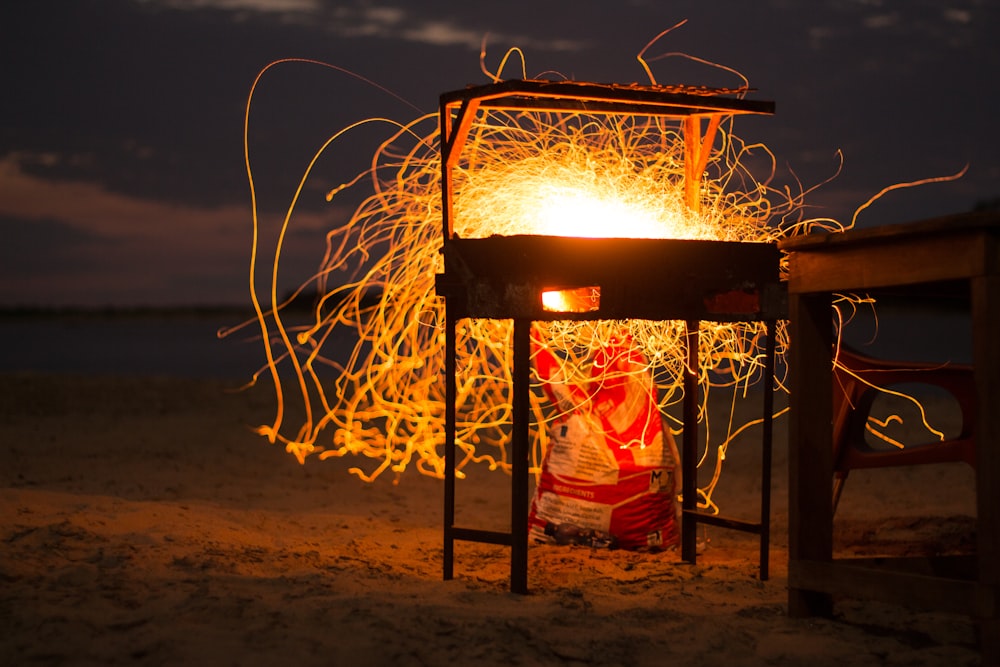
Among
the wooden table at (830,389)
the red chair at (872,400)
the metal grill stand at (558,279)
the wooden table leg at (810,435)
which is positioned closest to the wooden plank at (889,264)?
the wooden table at (830,389)

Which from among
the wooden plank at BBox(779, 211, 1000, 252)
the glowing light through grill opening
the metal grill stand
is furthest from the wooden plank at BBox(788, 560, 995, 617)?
the glowing light through grill opening

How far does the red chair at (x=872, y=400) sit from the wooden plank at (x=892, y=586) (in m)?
0.78

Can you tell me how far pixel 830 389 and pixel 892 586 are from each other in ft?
2.23

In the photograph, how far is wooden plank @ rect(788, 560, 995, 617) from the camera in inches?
118

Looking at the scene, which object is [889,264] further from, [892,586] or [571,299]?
[571,299]

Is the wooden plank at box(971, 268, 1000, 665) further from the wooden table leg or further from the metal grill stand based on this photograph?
the metal grill stand

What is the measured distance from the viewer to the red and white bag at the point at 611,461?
15.1ft

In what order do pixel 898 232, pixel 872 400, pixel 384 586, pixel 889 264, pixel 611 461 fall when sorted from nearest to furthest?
pixel 898 232
pixel 889 264
pixel 384 586
pixel 872 400
pixel 611 461

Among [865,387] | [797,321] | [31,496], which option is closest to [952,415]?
[865,387]

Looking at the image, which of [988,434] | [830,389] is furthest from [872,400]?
[988,434]

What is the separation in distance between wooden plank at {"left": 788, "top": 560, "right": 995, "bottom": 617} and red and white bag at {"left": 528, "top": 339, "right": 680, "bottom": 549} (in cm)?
115

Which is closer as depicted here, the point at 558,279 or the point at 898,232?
A: the point at 898,232

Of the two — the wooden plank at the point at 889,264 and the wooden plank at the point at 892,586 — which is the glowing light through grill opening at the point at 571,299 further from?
the wooden plank at the point at 892,586

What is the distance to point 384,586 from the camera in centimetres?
372
